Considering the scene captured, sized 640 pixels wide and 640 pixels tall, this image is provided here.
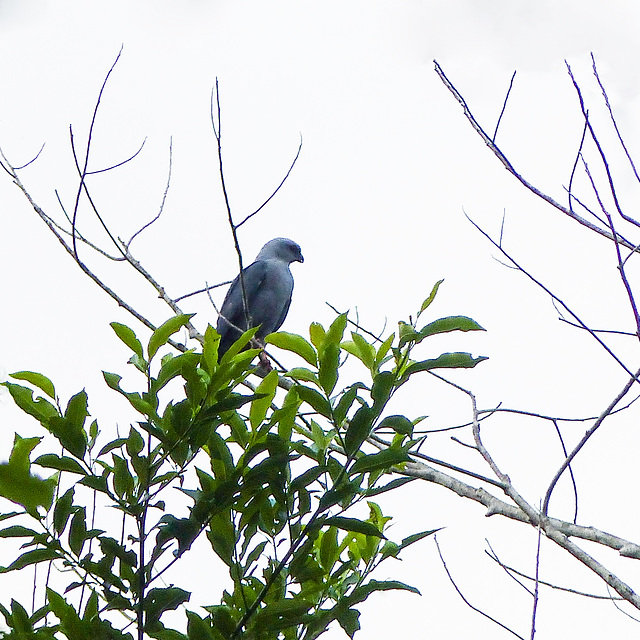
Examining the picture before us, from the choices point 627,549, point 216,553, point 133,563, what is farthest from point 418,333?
point 627,549

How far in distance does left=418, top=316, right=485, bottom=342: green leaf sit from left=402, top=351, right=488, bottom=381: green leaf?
0.06 metres

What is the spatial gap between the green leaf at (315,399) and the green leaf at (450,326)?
0.91 feet

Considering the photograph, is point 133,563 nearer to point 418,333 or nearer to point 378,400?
point 378,400

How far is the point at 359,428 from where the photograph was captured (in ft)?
5.78

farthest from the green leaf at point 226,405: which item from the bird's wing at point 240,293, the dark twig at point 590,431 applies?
the bird's wing at point 240,293

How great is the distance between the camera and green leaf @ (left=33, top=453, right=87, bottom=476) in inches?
68.1

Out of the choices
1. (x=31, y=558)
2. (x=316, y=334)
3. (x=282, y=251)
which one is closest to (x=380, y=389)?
(x=316, y=334)

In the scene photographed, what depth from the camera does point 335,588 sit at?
2041mm

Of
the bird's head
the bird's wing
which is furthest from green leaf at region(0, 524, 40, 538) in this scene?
the bird's head

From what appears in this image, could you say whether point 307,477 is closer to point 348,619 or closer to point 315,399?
point 315,399

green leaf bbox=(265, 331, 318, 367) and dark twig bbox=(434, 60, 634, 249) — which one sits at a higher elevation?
dark twig bbox=(434, 60, 634, 249)

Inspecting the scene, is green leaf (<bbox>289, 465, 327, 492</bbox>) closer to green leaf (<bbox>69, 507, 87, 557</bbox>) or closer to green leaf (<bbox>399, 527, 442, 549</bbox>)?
green leaf (<bbox>399, 527, 442, 549</bbox>)

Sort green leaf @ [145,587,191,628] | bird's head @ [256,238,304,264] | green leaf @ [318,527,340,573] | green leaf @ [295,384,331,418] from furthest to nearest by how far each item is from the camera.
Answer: bird's head @ [256,238,304,264] → green leaf @ [318,527,340,573] → green leaf @ [295,384,331,418] → green leaf @ [145,587,191,628]

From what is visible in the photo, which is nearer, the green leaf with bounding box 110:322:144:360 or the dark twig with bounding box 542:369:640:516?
the green leaf with bounding box 110:322:144:360
